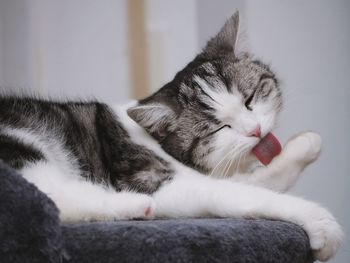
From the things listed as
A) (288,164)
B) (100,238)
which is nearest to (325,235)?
(288,164)

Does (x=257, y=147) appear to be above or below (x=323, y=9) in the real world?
below

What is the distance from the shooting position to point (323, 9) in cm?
169

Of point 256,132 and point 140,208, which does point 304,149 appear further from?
point 140,208

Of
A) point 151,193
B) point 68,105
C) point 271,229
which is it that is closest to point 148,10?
point 68,105

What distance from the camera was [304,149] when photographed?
1.08 m

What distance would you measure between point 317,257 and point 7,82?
162 cm

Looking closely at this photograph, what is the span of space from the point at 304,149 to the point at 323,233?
30 centimetres

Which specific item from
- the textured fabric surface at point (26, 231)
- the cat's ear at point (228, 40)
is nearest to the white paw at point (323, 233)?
the textured fabric surface at point (26, 231)

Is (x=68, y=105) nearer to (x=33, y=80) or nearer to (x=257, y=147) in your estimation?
(x=257, y=147)

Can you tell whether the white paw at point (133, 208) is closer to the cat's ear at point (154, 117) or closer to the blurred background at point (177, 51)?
the cat's ear at point (154, 117)

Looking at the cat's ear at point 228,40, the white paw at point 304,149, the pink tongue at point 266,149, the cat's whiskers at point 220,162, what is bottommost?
the cat's whiskers at point 220,162

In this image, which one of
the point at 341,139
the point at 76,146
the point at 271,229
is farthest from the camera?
the point at 341,139

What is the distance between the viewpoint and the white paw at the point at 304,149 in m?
1.08

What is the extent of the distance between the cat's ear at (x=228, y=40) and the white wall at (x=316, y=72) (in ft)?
1.23
